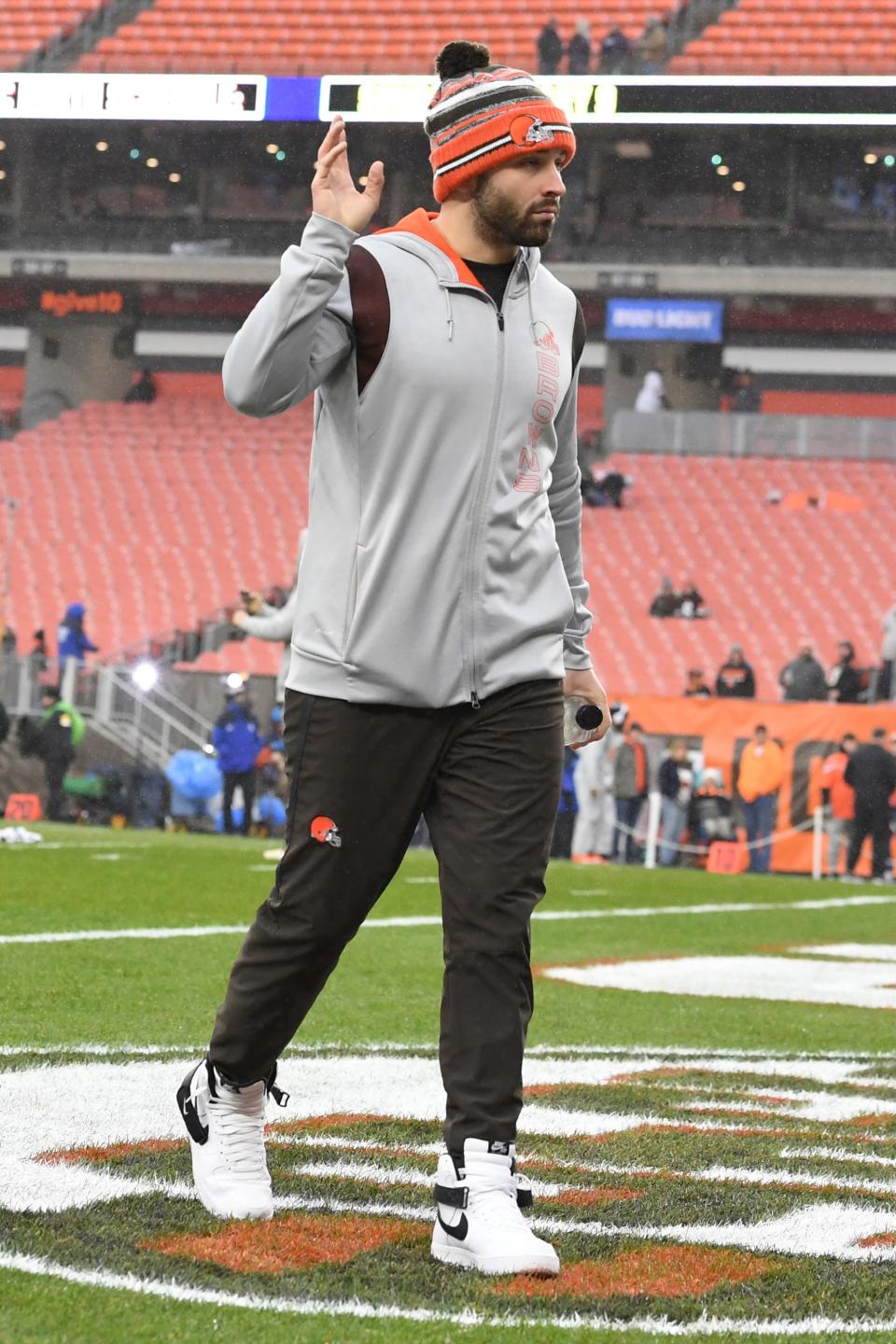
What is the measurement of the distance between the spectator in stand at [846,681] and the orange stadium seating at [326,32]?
54.4ft

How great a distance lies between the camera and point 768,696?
2614 centimetres

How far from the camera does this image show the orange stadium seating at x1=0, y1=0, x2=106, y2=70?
3703 centimetres

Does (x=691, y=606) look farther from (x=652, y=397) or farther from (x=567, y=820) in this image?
(x=652, y=397)

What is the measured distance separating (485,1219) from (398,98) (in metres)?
32.6

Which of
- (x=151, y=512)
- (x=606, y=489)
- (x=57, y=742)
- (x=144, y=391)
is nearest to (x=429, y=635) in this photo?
(x=57, y=742)

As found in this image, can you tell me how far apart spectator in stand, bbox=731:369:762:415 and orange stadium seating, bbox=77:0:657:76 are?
6747 mm

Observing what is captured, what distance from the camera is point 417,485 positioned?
328cm

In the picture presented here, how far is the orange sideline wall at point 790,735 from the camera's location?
19531mm

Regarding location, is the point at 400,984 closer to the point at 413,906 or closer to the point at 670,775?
the point at 413,906

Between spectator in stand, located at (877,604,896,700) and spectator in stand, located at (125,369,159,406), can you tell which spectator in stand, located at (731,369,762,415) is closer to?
spectator in stand, located at (125,369,159,406)

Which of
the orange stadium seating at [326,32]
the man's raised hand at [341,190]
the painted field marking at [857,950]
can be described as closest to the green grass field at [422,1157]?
the painted field marking at [857,950]

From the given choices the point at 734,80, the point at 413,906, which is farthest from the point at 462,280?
the point at 734,80

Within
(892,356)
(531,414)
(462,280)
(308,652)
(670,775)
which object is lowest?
(670,775)

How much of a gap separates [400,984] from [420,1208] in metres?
4.14
